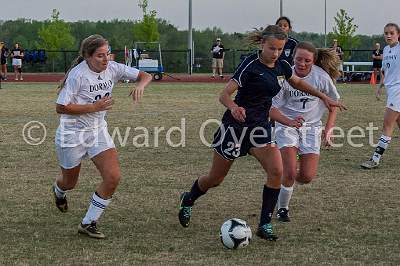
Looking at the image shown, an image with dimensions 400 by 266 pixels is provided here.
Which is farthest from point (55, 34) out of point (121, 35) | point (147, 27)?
point (121, 35)

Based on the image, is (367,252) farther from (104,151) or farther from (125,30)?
(125,30)

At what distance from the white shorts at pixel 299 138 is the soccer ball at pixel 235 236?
145 centimetres

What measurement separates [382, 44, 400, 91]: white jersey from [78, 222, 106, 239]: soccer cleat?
19.2 ft

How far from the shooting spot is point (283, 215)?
7316 millimetres

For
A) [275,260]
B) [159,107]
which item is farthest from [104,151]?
[159,107]

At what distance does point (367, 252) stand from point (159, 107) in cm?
1479

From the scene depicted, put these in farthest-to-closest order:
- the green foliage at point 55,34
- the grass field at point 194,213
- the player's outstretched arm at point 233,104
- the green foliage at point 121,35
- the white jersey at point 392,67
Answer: the green foliage at point 121,35, the green foliage at point 55,34, the white jersey at point 392,67, the player's outstretched arm at point 233,104, the grass field at point 194,213

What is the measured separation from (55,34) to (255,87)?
189 ft

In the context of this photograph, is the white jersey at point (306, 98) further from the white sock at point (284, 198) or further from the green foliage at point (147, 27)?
the green foliage at point (147, 27)

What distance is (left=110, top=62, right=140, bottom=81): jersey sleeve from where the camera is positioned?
275 inches

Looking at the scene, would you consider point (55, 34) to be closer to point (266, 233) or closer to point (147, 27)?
point (147, 27)

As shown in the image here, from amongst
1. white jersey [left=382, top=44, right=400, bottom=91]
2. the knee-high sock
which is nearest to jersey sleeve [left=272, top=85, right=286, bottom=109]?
the knee-high sock

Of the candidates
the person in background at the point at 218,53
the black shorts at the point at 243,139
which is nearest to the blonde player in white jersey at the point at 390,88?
the black shorts at the point at 243,139

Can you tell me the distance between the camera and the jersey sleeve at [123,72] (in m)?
6.98
